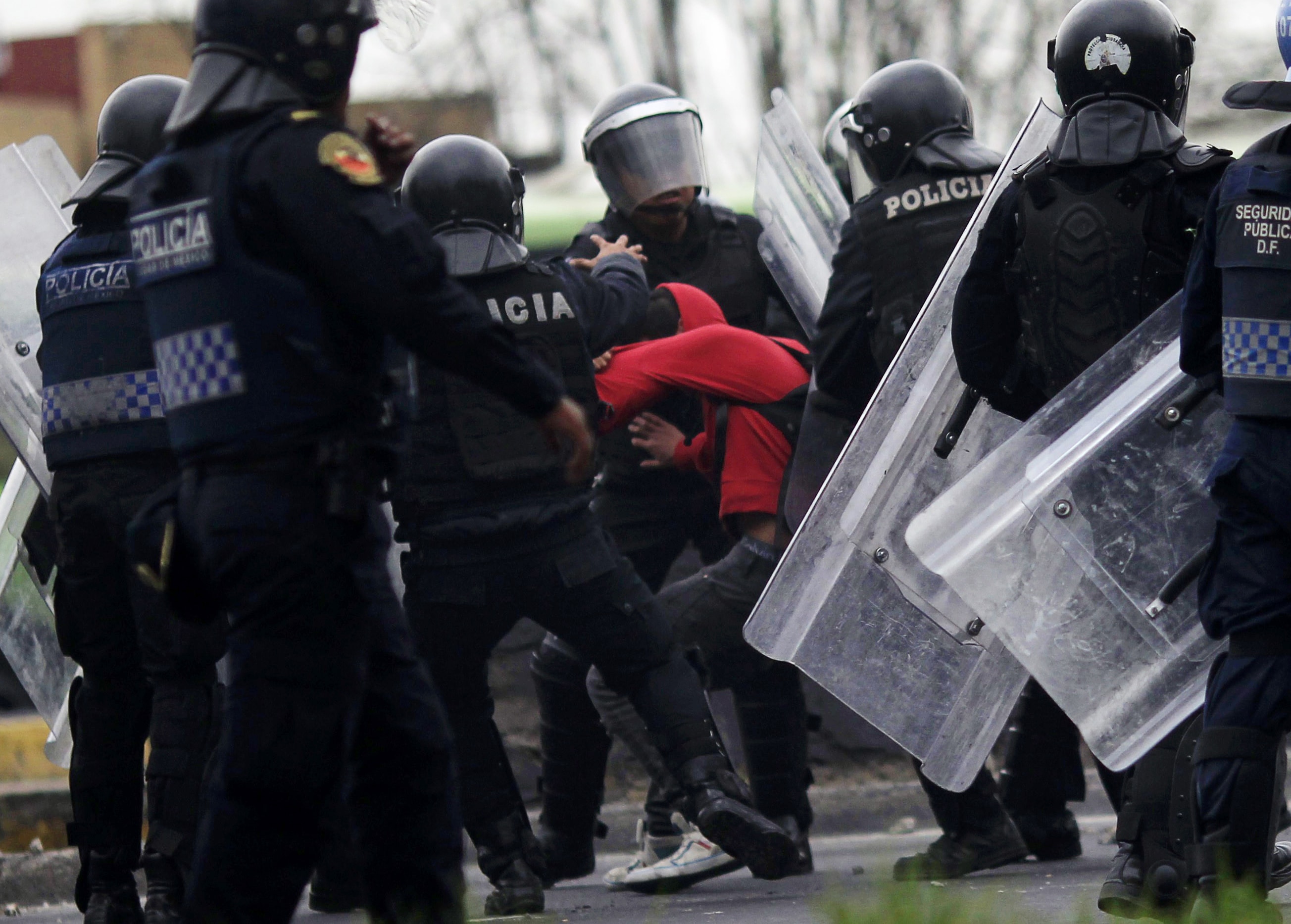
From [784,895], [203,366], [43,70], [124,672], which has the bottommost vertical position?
[43,70]

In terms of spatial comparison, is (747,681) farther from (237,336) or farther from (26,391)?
(237,336)

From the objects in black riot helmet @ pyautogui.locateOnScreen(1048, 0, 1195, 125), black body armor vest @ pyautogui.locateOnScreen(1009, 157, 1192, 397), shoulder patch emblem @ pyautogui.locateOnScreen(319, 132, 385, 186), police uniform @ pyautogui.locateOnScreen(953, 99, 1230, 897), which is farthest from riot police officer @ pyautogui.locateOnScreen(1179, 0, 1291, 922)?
shoulder patch emblem @ pyautogui.locateOnScreen(319, 132, 385, 186)

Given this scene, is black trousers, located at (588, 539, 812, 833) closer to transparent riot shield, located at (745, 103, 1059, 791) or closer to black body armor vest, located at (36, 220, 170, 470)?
transparent riot shield, located at (745, 103, 1059, 791)

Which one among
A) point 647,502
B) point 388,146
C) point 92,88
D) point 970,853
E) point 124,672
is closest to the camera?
point 388,146

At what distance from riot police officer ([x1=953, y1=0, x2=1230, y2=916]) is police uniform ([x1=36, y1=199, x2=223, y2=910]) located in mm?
1730

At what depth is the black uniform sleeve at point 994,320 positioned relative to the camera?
416 centimetres

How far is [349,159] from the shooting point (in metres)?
2.85

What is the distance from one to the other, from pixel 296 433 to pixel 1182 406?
190cm

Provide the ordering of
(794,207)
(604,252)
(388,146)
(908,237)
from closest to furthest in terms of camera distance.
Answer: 1. (388,146)
2. (908,237)
3. (604,252)
4. (794,207)

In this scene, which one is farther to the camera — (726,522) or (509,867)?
(726,522)

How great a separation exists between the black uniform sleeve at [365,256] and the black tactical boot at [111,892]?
6.04ft

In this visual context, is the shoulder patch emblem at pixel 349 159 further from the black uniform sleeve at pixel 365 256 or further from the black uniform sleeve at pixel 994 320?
the black uniform sleeve at pixel 994 320

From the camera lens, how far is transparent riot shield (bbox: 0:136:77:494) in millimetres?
4980

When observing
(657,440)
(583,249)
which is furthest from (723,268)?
(657,440)
